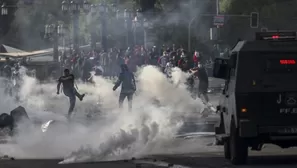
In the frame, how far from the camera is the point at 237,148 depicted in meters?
13.9

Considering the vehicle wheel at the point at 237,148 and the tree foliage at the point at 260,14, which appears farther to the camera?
the tree foliage at the point at 260,14

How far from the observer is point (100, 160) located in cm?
1508

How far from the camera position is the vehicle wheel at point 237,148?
544 inches

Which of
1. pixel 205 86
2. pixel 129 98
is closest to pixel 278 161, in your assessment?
pixel 129 98

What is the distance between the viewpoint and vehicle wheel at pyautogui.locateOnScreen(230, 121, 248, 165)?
13.8m

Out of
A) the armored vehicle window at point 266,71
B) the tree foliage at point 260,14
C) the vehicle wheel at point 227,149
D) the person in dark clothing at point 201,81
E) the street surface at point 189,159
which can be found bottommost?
the street surface at point 189,159

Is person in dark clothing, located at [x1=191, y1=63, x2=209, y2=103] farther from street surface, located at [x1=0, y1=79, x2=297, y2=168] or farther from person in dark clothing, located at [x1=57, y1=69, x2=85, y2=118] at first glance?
street surface, located at [x1=0, y1=79, x2=297, y2=168]

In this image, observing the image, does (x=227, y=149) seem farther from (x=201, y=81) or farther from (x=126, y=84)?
(x=201, y=81)

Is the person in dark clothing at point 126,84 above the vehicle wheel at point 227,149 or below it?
above

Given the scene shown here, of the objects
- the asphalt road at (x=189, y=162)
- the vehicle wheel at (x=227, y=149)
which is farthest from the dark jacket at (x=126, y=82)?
the vehicle wheel at (x=227, y=149)

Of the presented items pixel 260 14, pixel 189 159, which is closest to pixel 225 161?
pixel 189 159

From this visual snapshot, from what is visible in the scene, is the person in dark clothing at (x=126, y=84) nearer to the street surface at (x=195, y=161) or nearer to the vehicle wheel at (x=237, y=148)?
the street surface at (x=195, y=161)

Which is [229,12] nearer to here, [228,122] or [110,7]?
[110,7]

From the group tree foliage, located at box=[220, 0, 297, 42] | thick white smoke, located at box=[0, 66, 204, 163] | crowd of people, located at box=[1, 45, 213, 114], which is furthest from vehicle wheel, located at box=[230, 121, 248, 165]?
tree foliage, located at box=[220, 0, 297, 42]
